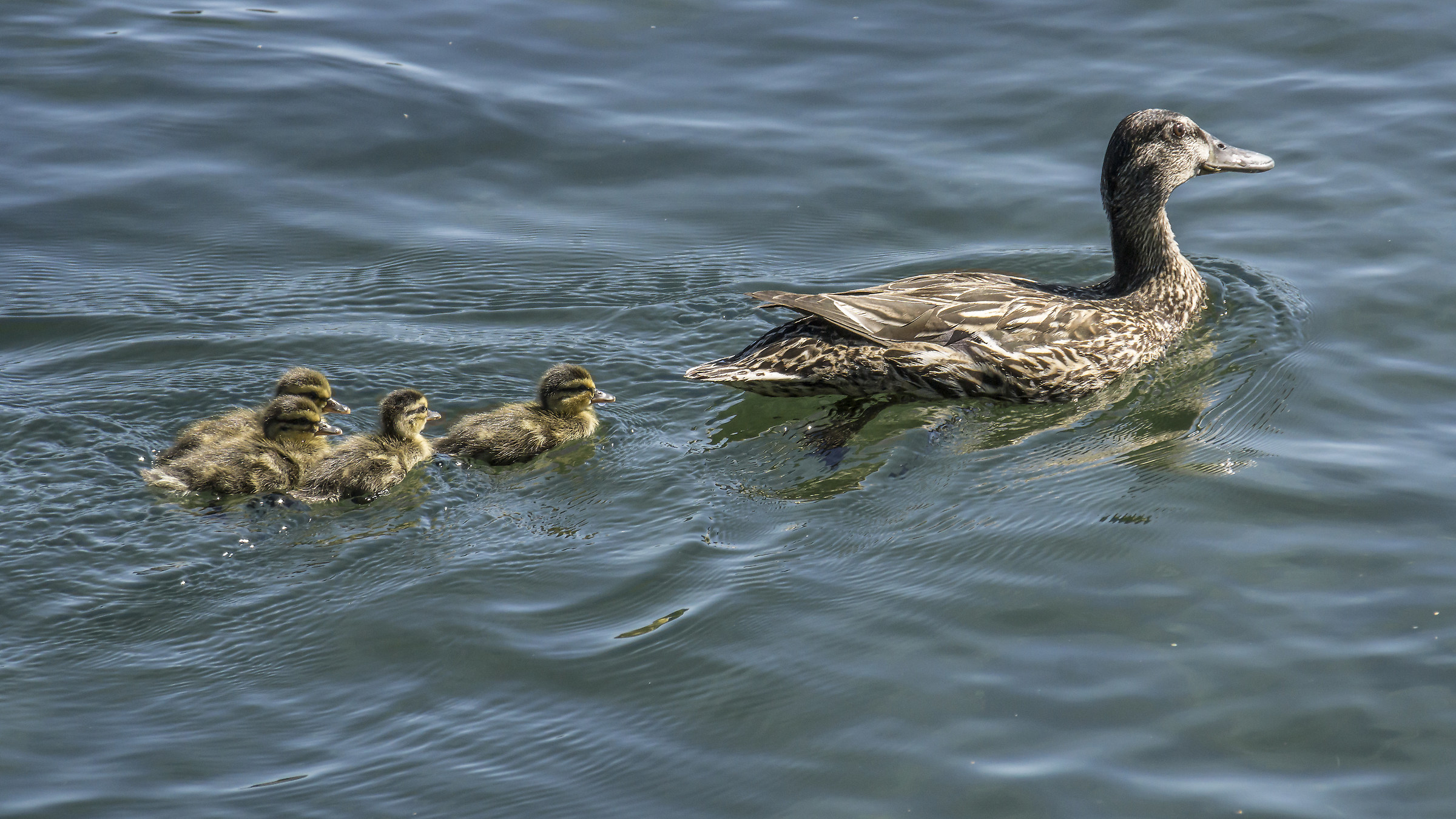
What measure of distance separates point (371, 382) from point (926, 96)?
440cm

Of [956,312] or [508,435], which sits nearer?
[508,435]

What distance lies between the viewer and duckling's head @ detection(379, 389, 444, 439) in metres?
5.88

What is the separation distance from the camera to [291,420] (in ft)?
19.3

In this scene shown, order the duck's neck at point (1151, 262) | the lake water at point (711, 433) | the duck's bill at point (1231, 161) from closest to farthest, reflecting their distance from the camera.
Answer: the lake water at point (711, 433), the duck's neck at point (1151, 262), the duck's bill at point (1231, 161)

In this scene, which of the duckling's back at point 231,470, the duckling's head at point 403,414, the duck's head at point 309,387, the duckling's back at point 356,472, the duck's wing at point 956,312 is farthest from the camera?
the duck's wing at point 956,312

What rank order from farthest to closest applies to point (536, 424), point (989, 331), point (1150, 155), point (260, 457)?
1. point (1150, 155)
2. point (989, 331)
3. point (536, 424)
4. point (260, 457)

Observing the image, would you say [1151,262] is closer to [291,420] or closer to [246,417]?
[291,420]

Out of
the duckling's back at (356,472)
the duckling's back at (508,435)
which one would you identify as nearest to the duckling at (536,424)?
the duckling's back at (508,435)

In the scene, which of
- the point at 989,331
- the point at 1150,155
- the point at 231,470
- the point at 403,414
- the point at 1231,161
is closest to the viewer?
the point at 231,470

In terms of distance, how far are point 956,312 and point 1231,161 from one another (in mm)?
1814

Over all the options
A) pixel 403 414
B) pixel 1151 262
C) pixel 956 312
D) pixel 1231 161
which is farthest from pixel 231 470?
pixel 1231 161

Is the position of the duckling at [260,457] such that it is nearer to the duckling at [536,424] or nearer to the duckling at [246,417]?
the duckling at [246,417]

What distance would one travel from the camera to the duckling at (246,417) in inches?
227

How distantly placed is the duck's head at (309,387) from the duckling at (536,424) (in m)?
0.49
